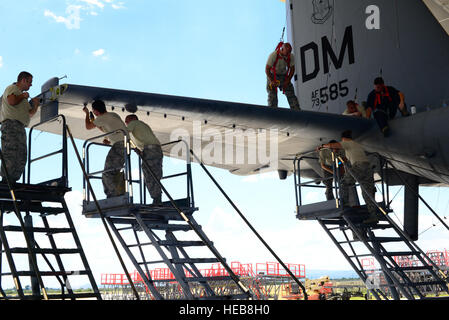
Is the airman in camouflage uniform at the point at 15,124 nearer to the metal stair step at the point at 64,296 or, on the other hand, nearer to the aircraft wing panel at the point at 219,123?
the aircraft wing panel at the point at 219,123

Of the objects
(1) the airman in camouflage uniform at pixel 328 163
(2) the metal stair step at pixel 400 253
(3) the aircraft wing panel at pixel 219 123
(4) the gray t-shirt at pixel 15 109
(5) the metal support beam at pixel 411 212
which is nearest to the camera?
(4) the gray t-shirt at pixel 15 109

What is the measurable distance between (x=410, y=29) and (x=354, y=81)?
1958mm

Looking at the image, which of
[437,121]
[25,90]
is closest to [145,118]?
[25,90]

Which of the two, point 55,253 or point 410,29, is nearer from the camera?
point 55,253

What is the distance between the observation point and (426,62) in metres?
11.9

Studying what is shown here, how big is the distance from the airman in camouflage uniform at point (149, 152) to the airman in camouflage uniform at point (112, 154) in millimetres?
232

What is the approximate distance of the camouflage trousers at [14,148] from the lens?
7.17m

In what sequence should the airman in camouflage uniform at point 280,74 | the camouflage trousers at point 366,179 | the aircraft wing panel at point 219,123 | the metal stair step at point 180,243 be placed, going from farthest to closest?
the airman in camouflage uniform at point 280,74 → the camouflage trousers at point 366,179 → the aircraft wing panel at point 219,123 → the metal stair step at point 180,243

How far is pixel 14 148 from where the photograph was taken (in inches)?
284

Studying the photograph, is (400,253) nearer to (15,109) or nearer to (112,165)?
(112,165)

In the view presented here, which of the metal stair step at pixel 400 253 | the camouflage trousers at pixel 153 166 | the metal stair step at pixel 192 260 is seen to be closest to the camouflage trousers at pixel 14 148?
the camouflage trousers at pixel 153 166
